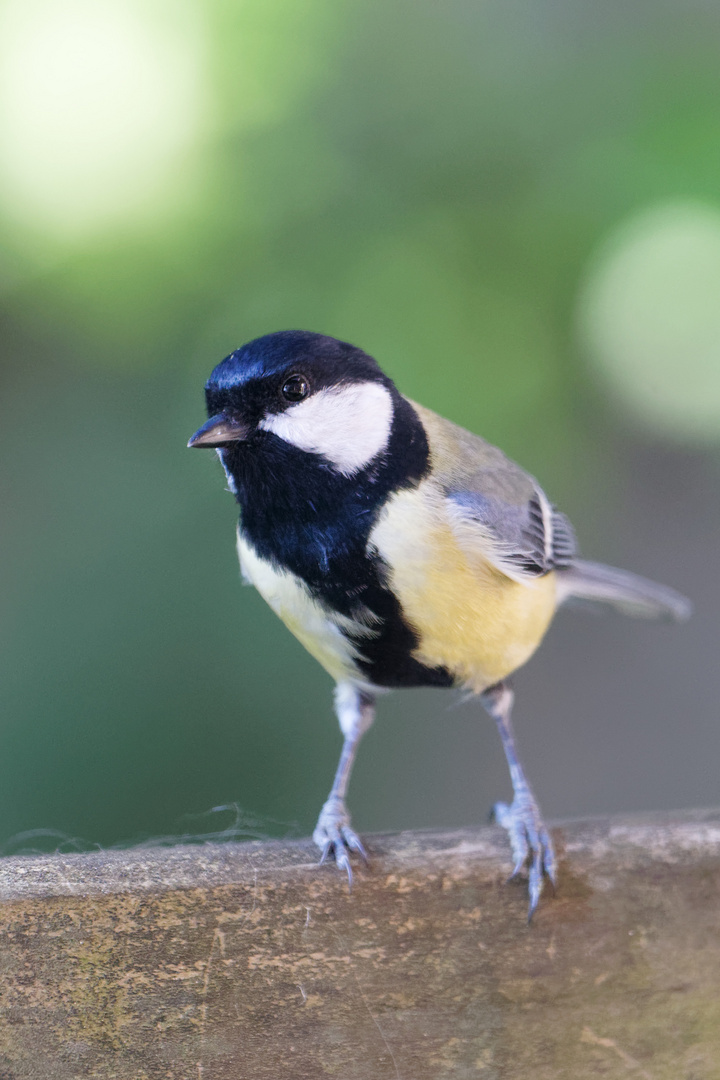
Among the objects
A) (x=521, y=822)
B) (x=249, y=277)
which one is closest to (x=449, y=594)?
(x=521, y=822)

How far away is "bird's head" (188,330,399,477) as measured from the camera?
3.20 feet

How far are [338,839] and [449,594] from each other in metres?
0.29

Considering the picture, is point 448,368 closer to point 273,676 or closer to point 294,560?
point 273,676

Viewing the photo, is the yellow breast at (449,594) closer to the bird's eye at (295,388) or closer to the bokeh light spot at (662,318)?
the bird's eye at (295,388)

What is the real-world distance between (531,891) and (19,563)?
1168 mm

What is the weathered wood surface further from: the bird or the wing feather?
the wing feather

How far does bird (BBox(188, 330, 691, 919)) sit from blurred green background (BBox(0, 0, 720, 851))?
606 millimetres

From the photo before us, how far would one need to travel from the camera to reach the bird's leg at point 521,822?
3.14 feet

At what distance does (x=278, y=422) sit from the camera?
1004 mm

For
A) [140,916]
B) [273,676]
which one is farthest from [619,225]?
[140,916]

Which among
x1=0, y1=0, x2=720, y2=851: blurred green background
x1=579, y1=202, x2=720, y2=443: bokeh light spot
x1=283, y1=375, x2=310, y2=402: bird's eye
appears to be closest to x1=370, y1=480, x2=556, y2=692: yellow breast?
x1=283, y1=375, x2=310, y2=402: bird's eye

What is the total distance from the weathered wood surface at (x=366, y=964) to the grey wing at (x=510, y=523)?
352 millimetres

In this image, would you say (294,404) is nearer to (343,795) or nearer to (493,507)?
(493,507)

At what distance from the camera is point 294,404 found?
1.01 meters
